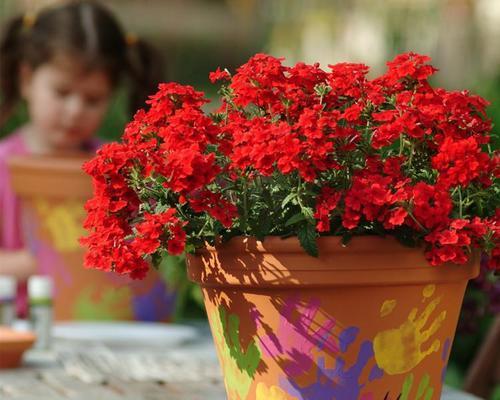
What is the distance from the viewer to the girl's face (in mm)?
3535

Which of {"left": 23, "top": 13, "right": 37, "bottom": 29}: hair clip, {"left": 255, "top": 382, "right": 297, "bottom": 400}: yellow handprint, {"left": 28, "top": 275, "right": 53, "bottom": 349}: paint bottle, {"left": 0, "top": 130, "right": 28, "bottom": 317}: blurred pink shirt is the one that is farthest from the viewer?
{"left": 23, "top": 13, "right": 37, "bottom": 29}: hair clip

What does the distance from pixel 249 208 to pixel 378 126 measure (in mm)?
240

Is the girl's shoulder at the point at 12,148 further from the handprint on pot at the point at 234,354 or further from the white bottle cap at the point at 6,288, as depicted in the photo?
the handprint on pot at the point at 234,354

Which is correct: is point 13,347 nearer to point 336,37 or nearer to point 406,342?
point 406,342

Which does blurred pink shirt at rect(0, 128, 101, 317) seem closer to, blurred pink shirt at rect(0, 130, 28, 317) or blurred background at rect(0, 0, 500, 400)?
blurred pink shirt at rect(0, 130, 28, 317)

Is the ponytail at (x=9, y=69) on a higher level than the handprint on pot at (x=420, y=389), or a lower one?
higher

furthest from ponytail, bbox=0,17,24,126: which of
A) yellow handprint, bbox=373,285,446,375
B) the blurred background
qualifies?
yellow handprint, bbox=373,285,446,375

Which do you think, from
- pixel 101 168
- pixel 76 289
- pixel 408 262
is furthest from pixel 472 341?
pixel 101 168

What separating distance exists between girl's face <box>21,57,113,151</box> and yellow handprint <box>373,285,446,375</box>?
2.14m

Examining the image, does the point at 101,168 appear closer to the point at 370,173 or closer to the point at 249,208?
the point at 249,208

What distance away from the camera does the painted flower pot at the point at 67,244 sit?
114 inches

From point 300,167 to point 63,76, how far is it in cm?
224

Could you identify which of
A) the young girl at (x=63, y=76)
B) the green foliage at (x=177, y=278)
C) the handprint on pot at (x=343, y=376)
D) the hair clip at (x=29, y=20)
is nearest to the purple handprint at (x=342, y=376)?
the handprint on pot at (x=343, y=376)

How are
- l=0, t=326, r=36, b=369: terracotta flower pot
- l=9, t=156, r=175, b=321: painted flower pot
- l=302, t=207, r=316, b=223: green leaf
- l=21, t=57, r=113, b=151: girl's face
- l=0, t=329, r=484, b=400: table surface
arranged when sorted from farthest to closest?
1. l=21, t=57, r=113, b=151: girl's face
2. l=9, t=156, r=175, b=321: painted flower pot
3. l=0, t=326, r=36, b=369: terracotta flower pot
4. l=0, t=329, r=484, b=400: table surface
5. l=302, t=207, r=316, b=223: green leaf
